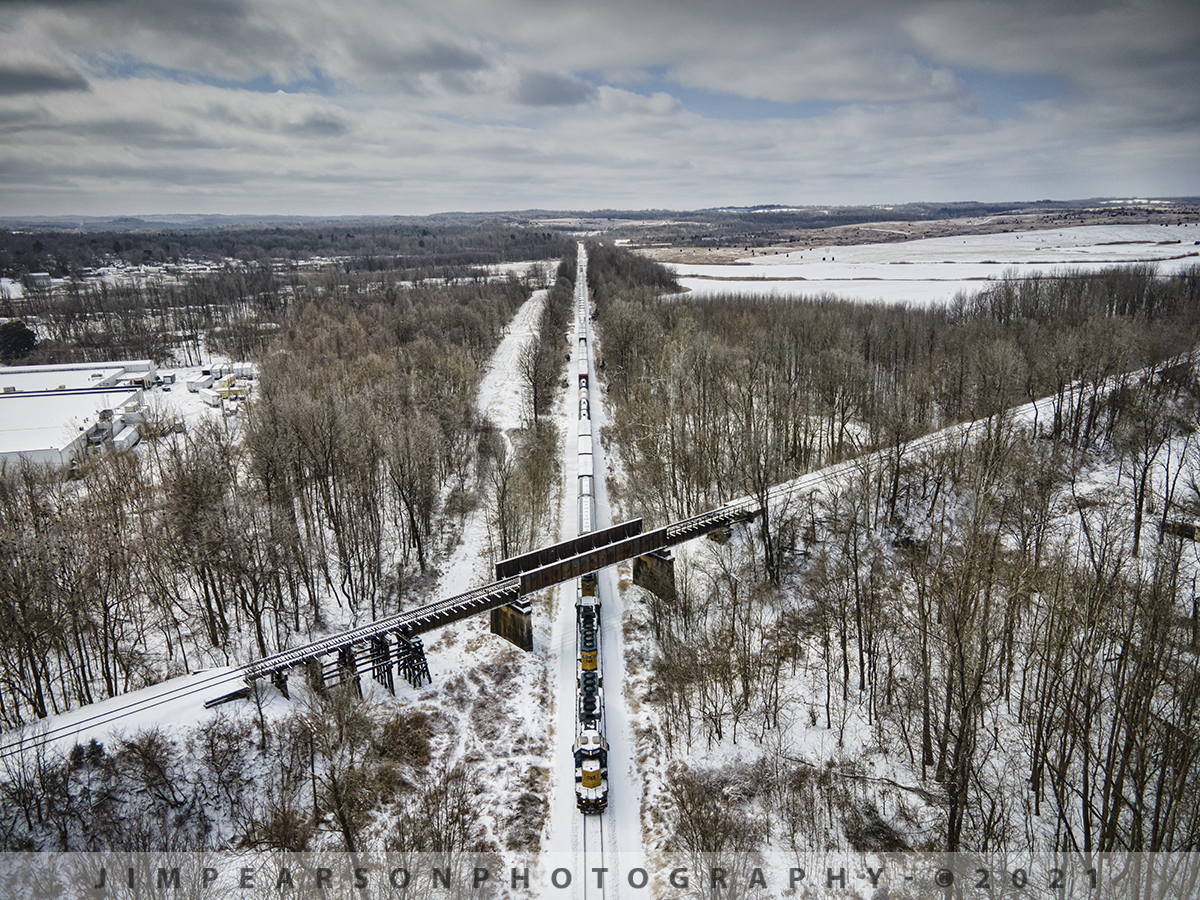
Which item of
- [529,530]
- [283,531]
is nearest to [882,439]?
[529,530]

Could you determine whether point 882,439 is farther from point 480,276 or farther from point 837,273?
point 480,276

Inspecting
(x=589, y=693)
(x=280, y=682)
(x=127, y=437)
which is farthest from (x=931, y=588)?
(x=127, y=437)

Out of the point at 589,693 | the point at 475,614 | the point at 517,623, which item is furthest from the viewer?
the point at 475,614

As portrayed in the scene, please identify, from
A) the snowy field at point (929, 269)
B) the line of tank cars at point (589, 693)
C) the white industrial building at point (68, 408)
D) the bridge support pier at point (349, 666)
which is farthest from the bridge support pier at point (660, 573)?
the snowy field at point (929, 269)

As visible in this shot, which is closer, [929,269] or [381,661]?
[381,661]

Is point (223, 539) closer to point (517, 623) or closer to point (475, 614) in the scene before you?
point (475, 614)

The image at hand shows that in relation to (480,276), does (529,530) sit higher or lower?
lower
